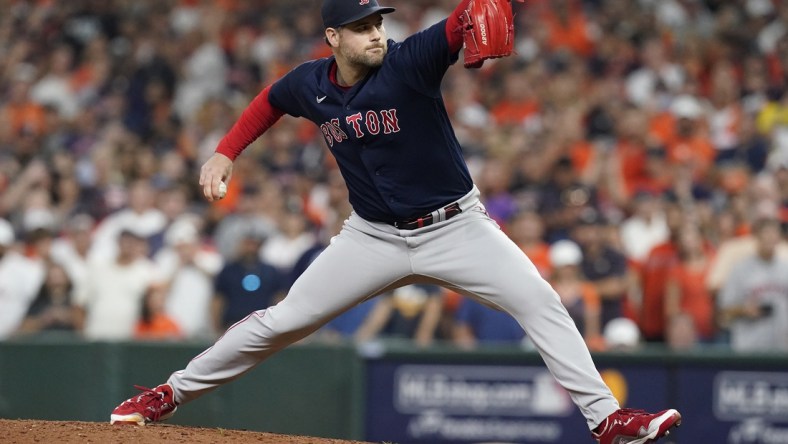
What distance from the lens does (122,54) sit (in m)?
14.9

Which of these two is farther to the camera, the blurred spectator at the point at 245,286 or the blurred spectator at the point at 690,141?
the blurred spectator at the point at 690,141

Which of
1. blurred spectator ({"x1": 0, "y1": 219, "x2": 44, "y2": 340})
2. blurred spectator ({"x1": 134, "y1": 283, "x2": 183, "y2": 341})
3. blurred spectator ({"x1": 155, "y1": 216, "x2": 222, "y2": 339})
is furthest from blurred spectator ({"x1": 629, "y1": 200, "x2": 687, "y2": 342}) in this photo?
blurred spectator ({"x1": 0, "y1": 219, "x2": 44, "y2": 340})

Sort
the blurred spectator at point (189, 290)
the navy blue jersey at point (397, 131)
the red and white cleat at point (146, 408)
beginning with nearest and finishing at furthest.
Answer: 1. the navy blue jersey at point (397, 131)
2. the red and white cleat at point (146, 408)
3. the blurred spectator at point (189, 290)

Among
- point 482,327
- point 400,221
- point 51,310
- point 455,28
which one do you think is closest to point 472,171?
point 482,327

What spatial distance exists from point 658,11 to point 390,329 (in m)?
5.78

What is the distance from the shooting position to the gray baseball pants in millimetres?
5000

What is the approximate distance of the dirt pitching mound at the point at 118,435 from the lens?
512cm

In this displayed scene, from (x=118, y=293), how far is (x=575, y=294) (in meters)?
3.72

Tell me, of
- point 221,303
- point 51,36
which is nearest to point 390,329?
point 221,303

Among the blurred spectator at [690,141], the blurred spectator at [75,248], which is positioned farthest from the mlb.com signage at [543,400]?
the blurred spectator at [75,248]

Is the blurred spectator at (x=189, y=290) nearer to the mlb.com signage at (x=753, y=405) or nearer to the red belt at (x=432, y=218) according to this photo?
the mlb.com signage at (x=753, y=405)

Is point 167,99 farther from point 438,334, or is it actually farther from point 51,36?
point 438,334

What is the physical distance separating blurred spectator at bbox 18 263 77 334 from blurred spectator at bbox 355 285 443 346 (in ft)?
8.16

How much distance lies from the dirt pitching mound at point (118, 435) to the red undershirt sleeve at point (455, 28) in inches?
73.5
